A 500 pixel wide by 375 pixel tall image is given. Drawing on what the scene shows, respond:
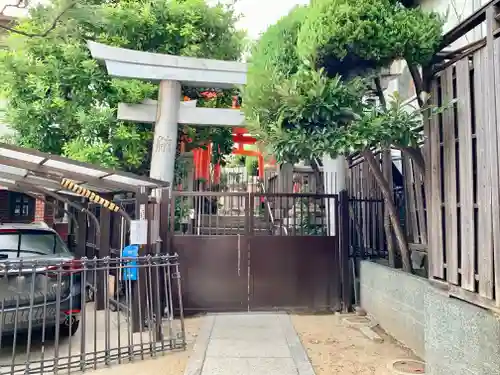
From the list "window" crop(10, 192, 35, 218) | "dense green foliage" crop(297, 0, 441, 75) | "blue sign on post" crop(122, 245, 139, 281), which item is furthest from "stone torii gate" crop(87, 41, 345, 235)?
"window" crop(10, 192, 35, 218)

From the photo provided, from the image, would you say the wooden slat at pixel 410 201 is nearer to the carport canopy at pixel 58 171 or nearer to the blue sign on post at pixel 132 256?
the carport canopy at pixel 58 171

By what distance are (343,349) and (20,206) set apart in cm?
1168

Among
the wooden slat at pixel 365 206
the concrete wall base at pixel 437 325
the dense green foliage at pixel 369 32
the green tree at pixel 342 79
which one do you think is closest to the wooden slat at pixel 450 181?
the green tree at pixel 342 79

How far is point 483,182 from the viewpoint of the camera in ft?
11.1

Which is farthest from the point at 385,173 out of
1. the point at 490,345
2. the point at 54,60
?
the point at 54,60

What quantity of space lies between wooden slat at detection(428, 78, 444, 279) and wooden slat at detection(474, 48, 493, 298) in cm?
66

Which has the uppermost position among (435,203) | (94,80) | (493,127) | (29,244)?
(94,80)

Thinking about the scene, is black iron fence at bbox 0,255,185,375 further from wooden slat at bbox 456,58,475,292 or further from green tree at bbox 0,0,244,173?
wooden slat at bbox 456,58,475,292

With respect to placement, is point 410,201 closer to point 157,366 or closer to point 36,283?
point 157,366

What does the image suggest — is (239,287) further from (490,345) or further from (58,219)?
(58,219)

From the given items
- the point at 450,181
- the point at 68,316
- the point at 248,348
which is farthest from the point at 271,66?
the point at 68,316

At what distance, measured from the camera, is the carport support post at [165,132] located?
24.3 ft

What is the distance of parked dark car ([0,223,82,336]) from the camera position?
405cm

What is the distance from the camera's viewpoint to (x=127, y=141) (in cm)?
798
